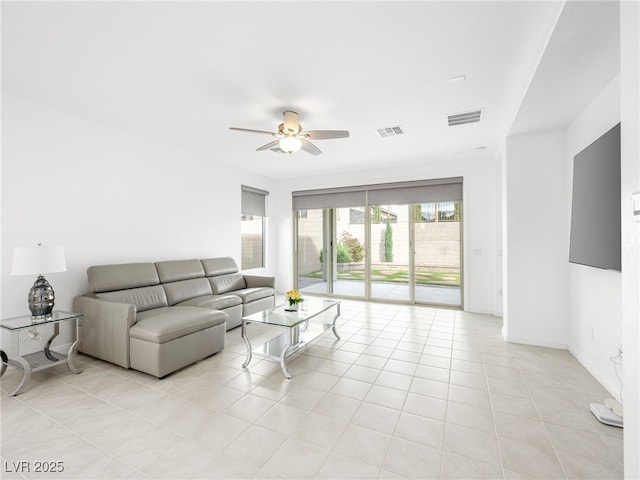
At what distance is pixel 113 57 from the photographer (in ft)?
7.72

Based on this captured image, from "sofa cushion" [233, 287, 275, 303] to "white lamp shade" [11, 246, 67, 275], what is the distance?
2.21m

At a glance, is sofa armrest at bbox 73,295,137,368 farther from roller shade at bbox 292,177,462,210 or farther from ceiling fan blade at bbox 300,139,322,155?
roller shade at bbox 292,177,462,210

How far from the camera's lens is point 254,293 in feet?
15.3

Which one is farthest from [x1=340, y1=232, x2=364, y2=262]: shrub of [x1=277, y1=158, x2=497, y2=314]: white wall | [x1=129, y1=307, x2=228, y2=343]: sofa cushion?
[x1=129, y1=307, x2=228, y2=343]: sofa cushion

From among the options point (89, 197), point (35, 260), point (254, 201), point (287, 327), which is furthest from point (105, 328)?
point (254, 201)

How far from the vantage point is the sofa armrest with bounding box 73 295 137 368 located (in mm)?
2859

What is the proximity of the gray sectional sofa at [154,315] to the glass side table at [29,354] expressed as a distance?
0.88 feet

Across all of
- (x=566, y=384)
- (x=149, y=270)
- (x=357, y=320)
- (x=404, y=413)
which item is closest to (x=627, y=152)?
(x=404, y=413)

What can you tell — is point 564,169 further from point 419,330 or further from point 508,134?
point 419,330

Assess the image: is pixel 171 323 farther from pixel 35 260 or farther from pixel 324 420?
pixel 324 420

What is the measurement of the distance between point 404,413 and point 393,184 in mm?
4418

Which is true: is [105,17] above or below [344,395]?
above

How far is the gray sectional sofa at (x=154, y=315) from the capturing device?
2766 millimetres

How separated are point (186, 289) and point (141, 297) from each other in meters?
0.62
